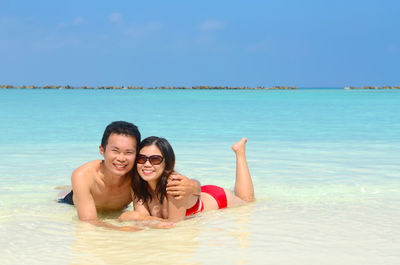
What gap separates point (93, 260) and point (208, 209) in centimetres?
179

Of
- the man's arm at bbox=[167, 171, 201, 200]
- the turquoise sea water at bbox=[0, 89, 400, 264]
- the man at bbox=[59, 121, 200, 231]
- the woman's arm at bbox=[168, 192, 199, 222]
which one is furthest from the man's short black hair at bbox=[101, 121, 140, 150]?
the turquoise sea water at bbox=[0, 89, 400, 264]

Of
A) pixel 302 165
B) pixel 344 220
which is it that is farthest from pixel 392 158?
pixel 344 220

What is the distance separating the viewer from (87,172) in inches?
179

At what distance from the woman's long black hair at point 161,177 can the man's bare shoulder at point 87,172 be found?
359mm

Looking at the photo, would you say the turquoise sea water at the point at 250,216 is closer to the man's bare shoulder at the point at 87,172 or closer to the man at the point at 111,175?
the man at the point at 111,175

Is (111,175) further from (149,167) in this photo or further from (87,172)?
(149,167)

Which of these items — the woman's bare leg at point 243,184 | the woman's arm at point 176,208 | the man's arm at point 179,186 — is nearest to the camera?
the man's arm at point 179,186

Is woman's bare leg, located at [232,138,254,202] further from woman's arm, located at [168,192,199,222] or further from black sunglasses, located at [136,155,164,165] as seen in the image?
black sunglasses, located at [136,155,164,165]

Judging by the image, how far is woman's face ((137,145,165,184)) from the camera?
4379 millimetres

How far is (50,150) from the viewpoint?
9.95 m

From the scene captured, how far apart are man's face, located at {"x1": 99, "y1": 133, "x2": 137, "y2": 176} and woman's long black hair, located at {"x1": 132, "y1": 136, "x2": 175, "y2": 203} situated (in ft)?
0.37

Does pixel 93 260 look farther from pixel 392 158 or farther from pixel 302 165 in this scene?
pixel 392 158

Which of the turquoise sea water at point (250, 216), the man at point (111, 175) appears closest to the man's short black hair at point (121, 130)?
the man at point (111, 175)

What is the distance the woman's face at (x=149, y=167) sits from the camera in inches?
172
